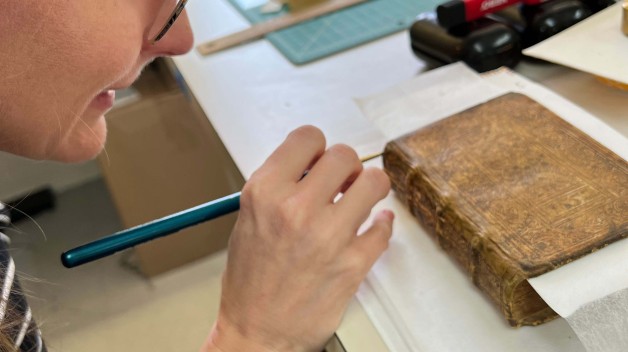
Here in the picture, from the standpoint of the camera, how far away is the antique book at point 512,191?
47 cm

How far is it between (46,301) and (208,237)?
345mm

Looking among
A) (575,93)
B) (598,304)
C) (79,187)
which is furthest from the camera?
(79,187)

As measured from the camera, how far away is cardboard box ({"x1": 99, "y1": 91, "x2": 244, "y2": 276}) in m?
1.24

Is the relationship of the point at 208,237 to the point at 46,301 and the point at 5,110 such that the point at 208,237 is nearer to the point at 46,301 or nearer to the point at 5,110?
the point at 46,301

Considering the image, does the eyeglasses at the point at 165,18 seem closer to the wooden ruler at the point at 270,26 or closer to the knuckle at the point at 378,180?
the knuckle at the point at 378,180

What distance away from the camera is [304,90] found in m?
0.82

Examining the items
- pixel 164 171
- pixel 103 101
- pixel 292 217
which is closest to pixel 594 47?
pixel 292 217

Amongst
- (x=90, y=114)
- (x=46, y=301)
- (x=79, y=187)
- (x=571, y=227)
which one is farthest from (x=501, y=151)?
(x=79, y=187)

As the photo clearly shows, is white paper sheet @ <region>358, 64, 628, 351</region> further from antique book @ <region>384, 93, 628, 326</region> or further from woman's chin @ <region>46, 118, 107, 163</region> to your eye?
woman's chin @ <region>46, 118, 107, 163</region>

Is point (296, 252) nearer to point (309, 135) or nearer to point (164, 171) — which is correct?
point (309, 135)

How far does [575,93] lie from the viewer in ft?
2.31

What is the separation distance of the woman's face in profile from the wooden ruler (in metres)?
0.36

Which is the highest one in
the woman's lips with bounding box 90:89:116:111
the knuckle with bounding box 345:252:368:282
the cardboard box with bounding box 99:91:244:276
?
the woman's lips with bounding box 90:89:116:111

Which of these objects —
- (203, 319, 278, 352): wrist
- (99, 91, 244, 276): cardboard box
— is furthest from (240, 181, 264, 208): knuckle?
(99, 91, 244, 276): cardboard box
